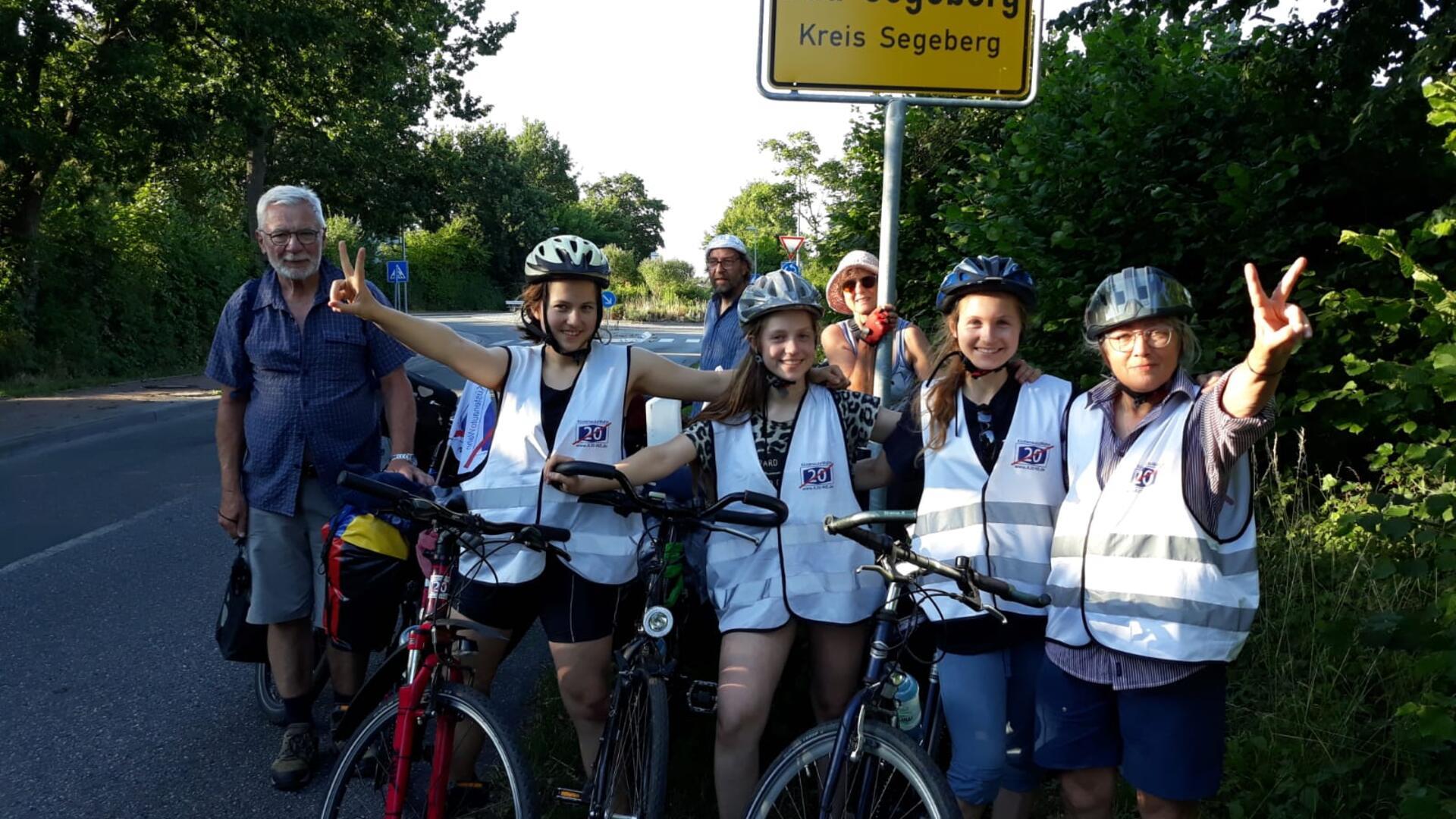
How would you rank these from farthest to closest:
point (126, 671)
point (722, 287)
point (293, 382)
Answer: point (722, 287), point (126, 671), point (293, 382)

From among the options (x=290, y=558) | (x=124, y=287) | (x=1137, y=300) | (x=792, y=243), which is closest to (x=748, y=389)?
(x=1137, y=300)

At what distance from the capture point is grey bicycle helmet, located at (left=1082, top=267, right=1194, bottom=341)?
8.40 feet

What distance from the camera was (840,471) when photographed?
3.13 m

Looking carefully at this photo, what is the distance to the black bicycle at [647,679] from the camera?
9.37 feet

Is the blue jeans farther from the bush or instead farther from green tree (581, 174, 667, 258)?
green tree (581, 174, 667, 258)

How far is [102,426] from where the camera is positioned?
1302 centimetres

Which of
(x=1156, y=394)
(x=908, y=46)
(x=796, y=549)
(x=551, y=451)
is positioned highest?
(x=908, y=46)

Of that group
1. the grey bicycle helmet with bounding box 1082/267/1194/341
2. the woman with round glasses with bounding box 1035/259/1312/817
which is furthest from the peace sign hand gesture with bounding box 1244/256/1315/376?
the grey bicycle helmet with bounding box 1082/267/1194/341

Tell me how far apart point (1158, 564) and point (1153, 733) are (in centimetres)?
38

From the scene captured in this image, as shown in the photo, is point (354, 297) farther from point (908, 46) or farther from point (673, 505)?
point (908, 46)

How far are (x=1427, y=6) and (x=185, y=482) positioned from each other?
9558 mm

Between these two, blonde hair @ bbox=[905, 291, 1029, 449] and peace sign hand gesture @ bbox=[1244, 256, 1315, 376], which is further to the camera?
blonde hair @ bbox=[905, 291, 1029, 449]

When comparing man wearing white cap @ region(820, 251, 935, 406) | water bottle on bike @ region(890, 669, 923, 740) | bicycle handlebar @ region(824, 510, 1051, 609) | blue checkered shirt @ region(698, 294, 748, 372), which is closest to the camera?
bicycle handlebar @ region(824, 510, 1051, 609)

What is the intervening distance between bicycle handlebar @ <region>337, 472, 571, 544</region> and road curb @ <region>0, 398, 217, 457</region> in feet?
33.5
